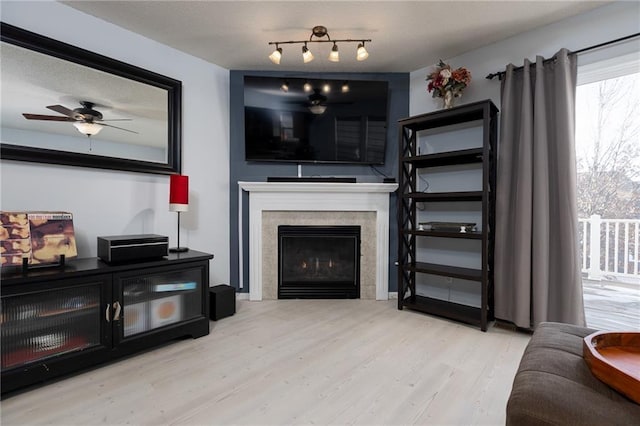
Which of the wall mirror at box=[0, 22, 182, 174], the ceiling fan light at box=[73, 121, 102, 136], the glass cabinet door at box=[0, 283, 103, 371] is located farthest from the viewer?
the ceiling fan light at box=[73, 121, 102, 136]

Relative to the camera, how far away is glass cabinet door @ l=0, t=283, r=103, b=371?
1617 millimetres

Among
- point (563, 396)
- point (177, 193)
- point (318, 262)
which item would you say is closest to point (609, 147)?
point (563, 396)

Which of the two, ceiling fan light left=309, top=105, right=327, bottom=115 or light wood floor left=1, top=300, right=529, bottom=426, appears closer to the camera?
light wood floor left=1, top=300, right=529, bottom=426

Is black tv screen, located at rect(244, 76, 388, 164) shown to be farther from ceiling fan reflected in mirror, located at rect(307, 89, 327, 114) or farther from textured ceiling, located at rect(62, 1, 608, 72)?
textured ceiling, located at rect(62, 1, 608, 72)

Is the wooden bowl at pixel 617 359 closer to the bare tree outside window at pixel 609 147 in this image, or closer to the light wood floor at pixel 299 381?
the light wood floor at pixel 299 381

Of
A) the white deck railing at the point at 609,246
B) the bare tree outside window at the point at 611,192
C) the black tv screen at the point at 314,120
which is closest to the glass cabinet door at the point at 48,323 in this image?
the black tv screen at the point at 314,120

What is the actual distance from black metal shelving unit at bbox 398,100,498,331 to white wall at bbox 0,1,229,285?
1868 millimetres

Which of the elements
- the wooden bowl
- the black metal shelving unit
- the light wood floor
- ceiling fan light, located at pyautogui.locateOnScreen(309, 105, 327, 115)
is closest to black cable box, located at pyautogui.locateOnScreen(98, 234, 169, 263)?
the light wood floor

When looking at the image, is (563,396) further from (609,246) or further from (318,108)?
(318,108)

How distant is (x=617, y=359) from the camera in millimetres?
1022

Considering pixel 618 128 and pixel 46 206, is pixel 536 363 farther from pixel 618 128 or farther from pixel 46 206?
pixel 46 206

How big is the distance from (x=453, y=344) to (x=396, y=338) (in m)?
0.40

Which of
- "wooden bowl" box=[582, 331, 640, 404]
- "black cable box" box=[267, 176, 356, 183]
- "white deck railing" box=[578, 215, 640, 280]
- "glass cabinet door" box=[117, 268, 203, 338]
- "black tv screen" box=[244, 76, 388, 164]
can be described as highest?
"black tv screen" box=[244, 76, 388, 164]

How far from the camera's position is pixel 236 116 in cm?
331
